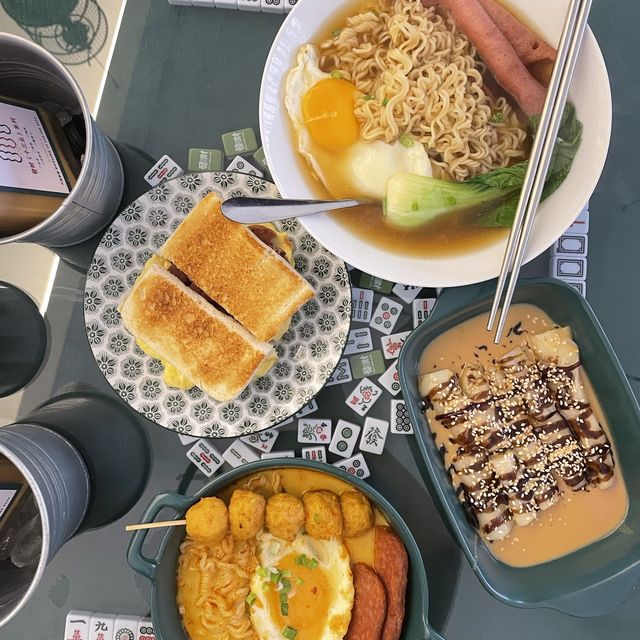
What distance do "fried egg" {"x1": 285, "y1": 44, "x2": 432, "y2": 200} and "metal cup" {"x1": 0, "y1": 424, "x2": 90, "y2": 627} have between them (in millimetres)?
1088

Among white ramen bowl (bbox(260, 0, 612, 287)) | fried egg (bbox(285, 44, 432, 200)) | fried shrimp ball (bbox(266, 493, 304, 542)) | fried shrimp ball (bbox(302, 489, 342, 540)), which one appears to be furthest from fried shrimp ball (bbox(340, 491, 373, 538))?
fried egg (bbox(285, 44, 432, 200))

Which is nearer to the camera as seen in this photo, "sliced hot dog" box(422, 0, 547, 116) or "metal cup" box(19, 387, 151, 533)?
"sliced hot dog" box(422, 0, 547, 116)

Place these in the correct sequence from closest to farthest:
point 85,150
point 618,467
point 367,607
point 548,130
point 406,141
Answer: point 548,130
point 85,150
point 406,141
point 367,607
point 618,467

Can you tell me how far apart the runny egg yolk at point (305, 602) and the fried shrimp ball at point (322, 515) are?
0.14m

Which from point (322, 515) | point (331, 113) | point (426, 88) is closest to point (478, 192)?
point (426, 88)

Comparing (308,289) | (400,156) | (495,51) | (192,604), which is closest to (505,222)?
(400,156)

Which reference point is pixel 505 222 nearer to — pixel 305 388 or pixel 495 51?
pixel 495 51

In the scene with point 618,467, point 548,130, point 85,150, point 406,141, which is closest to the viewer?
point 548,130

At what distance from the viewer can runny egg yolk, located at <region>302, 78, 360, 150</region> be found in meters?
1.62

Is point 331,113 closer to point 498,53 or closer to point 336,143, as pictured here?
point 336,143

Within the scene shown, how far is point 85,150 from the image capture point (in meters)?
1.55

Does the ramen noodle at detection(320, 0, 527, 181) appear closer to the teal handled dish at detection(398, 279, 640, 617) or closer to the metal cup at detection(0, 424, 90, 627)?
the teal handled dish at detection(398, 279, 640, 617)

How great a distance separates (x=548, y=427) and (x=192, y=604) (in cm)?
127

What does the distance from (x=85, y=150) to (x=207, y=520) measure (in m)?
1.08
